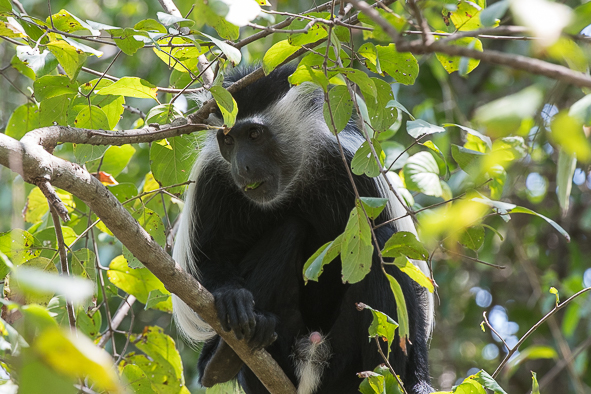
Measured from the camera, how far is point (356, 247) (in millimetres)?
1221

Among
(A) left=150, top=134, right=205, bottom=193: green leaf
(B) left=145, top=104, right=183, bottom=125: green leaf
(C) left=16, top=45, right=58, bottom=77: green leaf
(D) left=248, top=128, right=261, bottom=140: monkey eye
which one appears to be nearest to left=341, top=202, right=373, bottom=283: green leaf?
(B) left=145, top=104, right=183, bottom=125: green leaf

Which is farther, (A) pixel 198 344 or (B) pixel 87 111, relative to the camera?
(A) pixel 198 344

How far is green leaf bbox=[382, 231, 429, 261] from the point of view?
1267 mm

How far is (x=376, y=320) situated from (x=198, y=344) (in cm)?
139

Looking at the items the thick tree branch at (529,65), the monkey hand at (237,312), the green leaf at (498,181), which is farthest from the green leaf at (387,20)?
the monkey hand at (237,312)

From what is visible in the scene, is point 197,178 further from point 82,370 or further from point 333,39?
point 82,370

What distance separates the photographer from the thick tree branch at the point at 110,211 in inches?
40.1

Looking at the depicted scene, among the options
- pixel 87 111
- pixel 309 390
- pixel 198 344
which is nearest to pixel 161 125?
pixel 87 111

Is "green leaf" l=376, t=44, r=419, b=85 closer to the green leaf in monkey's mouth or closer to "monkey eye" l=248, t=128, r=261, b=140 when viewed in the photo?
the green leaf in monkey's mouth

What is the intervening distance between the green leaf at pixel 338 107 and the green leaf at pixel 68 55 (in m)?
0.61

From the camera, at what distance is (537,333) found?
4.04 meters

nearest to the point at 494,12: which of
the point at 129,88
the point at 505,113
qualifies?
the point at 505,113

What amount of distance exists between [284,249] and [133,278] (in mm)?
526

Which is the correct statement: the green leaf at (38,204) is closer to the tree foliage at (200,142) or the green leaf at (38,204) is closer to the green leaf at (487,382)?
the tree foliage at (200,142)
